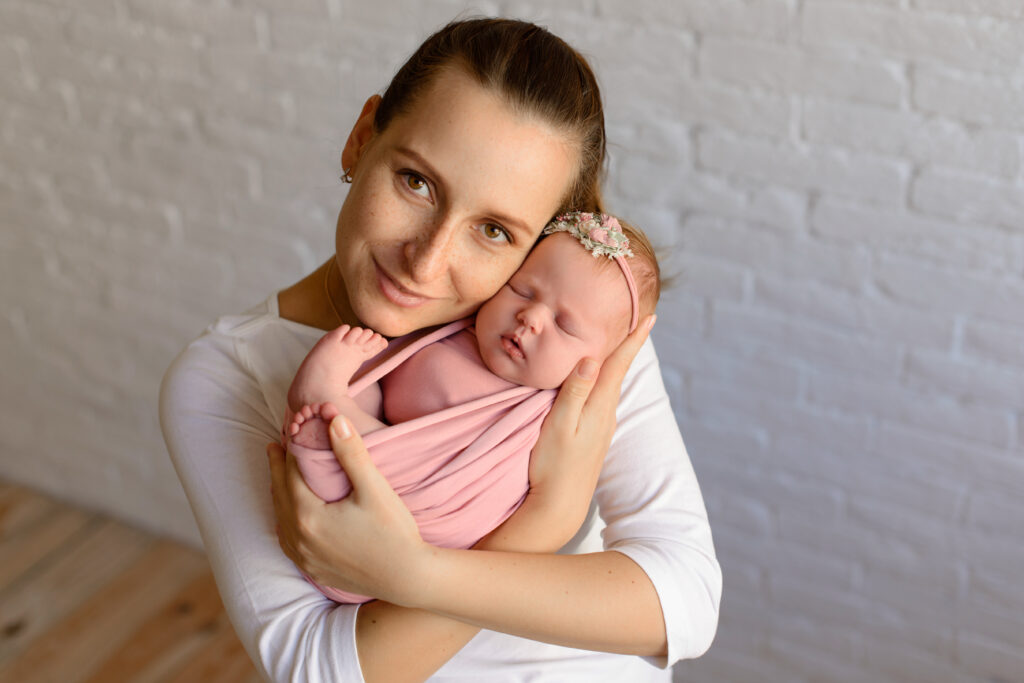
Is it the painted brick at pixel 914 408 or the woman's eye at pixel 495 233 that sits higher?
the woman's eye at pixel 495 233

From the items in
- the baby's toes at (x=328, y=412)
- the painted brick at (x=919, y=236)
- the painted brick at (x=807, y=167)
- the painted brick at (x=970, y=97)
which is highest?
→ the painted brick at (x=970, y=97)

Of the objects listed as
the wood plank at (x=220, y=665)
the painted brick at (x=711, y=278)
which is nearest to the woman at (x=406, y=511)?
the painted brick at (x=711, y=278)

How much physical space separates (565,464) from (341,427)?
0.30m

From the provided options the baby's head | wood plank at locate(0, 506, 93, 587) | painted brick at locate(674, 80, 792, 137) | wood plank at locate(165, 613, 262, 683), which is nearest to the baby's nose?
the baby's head

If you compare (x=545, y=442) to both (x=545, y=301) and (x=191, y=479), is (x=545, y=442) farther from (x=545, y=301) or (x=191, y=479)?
(x=191, y=479)

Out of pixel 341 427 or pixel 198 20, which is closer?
pixel 341 427

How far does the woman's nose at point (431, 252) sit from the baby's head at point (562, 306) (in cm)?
13

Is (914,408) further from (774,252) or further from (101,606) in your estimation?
(101,606)

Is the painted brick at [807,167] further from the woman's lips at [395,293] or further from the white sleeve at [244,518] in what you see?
the white sleeve at [244,518]

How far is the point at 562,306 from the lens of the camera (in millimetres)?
1272

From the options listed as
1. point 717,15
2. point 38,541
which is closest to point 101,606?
point 38,541

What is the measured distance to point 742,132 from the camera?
1959mm

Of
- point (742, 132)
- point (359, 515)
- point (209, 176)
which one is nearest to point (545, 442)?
point (359, 515)

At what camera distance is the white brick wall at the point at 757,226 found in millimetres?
1846
